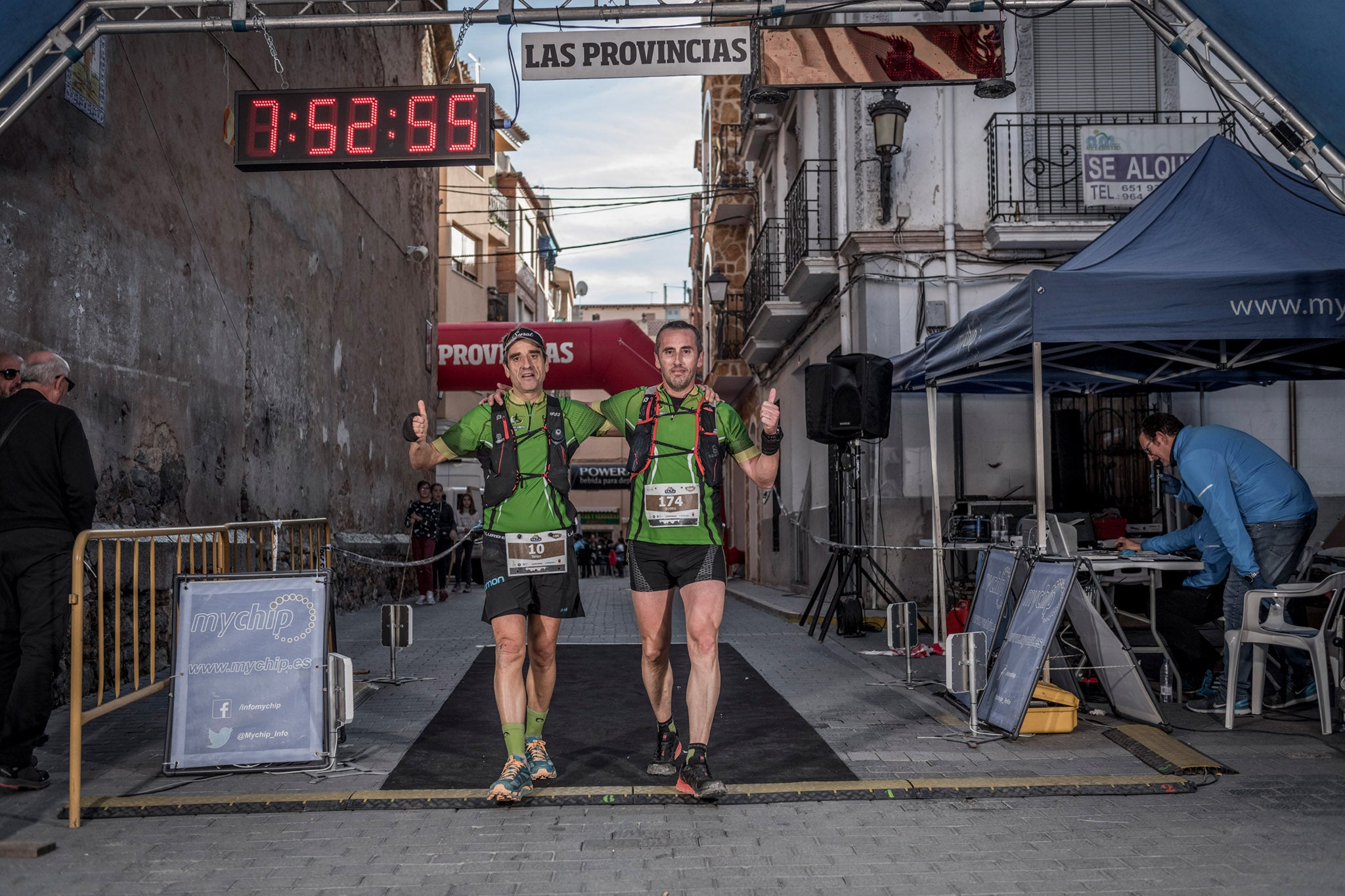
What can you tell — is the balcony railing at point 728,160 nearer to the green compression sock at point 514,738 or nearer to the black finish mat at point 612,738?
the black finish mat at point 612,738

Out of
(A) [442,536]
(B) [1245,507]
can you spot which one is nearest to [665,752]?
(B) [1245,507]

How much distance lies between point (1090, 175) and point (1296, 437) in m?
3.83

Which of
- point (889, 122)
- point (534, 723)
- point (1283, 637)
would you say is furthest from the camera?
point (889, 122)

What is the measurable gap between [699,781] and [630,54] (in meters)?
5.00

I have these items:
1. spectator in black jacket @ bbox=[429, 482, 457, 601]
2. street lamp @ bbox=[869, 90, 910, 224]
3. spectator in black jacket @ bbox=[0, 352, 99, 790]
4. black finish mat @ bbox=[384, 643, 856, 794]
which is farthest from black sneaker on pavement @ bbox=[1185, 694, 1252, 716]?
spectator in black jacket @ bbox=[429, 482, 457, 601]

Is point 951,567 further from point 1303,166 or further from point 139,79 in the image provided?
point 139,79

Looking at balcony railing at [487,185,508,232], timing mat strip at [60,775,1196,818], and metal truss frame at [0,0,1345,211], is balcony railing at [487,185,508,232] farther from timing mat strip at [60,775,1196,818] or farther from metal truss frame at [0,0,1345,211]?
timing mat strip at [60,775,1196,818]

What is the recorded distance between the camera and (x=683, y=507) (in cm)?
548

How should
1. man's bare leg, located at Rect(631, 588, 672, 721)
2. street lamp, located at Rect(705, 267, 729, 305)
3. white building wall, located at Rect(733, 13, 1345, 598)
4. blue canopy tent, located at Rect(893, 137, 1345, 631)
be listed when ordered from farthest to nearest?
street lamp, located at Rect(705, 267, 729, 305) → white building wall, located at Rect(733, 13, 1345, 598) → blue canopy tent, located at Rect(893, 137, 1345, 631) → man's bare leg, located at Rect(631, 588, 672, 721)

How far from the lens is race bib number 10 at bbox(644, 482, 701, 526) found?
5.47 meters

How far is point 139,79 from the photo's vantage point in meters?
9.58

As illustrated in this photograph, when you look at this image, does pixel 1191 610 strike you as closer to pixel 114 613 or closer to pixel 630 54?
pixel 630 54

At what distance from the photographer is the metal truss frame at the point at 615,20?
258 inches

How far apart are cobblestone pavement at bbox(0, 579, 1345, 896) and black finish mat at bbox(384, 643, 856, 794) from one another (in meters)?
0.23
